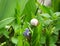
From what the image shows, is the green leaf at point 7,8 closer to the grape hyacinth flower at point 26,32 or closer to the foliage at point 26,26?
the foliage at point 26,26

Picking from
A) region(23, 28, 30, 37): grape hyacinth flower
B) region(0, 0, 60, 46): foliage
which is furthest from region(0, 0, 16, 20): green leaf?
region(23, 28, 30, 37): grape hyacinth flower

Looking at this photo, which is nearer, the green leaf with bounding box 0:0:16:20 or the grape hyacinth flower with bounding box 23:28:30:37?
the grape hyacinth flower with bounding box 23:28:30:37

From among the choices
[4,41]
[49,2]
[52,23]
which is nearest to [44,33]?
[52,23]

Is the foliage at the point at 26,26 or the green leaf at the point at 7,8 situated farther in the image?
the green leaf at the point at 7,8

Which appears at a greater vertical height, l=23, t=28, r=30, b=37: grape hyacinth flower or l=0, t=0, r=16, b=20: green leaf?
l=0, t=0, r=16, b=20: green leaf

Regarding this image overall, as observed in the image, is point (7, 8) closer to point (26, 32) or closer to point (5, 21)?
point (5, 21)

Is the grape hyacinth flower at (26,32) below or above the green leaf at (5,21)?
below

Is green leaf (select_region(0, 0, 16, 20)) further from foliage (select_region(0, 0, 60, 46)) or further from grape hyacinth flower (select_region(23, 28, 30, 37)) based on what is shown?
grape hyacinth flower (select_region(23, 28, 30, 37))

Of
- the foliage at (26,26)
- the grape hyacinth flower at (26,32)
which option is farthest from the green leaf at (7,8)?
the grape hyacinth flower at (26,32)

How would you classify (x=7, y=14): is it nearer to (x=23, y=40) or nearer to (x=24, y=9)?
(x=24, y=9)

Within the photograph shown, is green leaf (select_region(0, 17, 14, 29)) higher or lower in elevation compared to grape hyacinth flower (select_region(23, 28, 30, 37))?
higher

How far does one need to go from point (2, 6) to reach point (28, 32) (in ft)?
0.75

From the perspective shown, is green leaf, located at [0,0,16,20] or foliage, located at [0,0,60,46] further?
green leaf, located at [0,0,16,20]

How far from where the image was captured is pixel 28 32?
2.60ft
